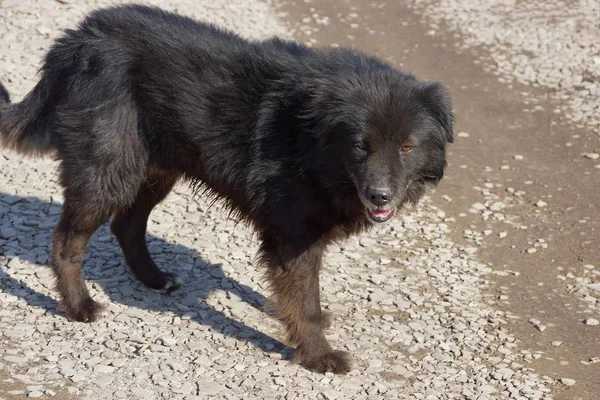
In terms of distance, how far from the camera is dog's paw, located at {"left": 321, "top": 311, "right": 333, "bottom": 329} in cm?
639

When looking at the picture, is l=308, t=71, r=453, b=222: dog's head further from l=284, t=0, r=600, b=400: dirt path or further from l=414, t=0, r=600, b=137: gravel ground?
l=414, t=0, r=600, b=137: gravel ground

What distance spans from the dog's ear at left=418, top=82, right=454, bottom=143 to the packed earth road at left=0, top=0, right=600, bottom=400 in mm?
1700

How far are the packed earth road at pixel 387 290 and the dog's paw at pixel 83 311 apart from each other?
75mm

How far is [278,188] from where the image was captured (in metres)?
5.68

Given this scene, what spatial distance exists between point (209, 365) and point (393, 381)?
1.28 meters

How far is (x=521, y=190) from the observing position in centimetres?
887

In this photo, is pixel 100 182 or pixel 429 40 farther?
pixel 429 40

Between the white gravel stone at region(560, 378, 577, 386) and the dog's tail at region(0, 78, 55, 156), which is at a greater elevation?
the dog's tail at region(0, 78, 55, 156)

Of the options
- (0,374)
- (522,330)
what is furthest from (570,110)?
(0,374)

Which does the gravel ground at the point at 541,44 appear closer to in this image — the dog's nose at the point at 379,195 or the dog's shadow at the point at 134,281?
the dog's shadow at the point at 134,281

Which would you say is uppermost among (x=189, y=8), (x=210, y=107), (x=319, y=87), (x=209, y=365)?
(x=319, y=87)

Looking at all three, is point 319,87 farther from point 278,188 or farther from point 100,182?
point 100,182

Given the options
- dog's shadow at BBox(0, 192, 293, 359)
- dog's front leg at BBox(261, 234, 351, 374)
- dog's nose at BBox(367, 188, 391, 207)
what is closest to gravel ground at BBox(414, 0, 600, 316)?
dog's shadow at BBox(0, 192, 293, 359)

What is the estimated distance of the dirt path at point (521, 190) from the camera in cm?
655
